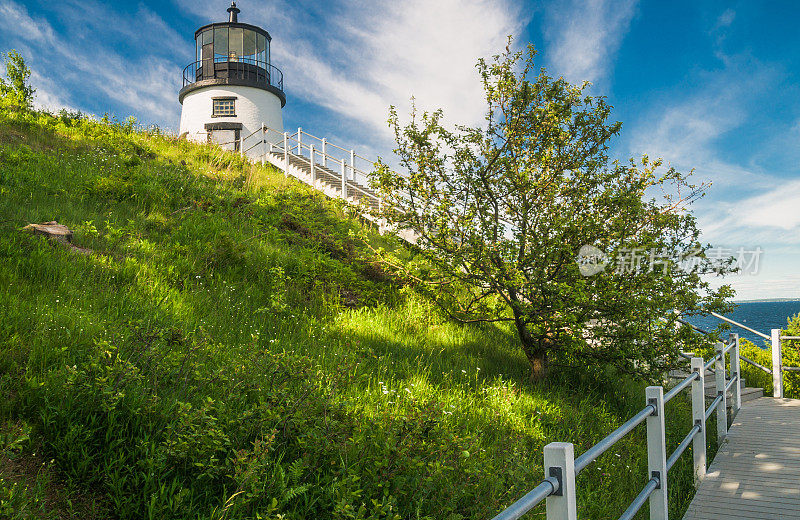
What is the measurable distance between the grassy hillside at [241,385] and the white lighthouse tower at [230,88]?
17246 millimetres

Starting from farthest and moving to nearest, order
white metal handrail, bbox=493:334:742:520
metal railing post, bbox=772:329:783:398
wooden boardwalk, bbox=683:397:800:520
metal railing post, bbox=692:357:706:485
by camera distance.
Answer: metal railing post, bbox=772:329:783:398
metal railing post, bbox=692:357:706:485
wooden boardwalk, bbox=683:397:800:520
white metal handrail, bbox=493:334:742:520

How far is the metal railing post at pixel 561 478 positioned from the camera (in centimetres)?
204

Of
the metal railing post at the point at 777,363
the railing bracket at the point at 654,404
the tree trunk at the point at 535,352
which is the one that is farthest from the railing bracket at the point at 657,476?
the metal railing post at the point at 777,363

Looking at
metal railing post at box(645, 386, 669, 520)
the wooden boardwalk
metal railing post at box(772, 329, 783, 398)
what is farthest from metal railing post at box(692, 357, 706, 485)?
metal railing post at box(772, 329, 783, 398)

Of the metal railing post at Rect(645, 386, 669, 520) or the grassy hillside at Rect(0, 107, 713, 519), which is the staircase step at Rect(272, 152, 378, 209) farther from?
the metal railing post at Rect(645, 386, 669, 520)

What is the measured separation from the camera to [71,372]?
142 inches

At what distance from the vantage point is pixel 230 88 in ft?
89.8

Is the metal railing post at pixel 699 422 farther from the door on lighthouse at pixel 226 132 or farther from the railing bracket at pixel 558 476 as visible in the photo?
the door on lighthouse at pixel 226 132

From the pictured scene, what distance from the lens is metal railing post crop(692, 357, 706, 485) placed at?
5.02 m

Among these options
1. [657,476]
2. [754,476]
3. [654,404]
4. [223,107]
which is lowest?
[754,476]

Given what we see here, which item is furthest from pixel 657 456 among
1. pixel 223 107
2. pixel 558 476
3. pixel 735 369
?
pixel 223 107

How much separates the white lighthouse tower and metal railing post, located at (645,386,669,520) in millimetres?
25743

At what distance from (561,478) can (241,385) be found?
117 inches

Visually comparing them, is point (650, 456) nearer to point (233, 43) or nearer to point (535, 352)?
point (535, 352)
